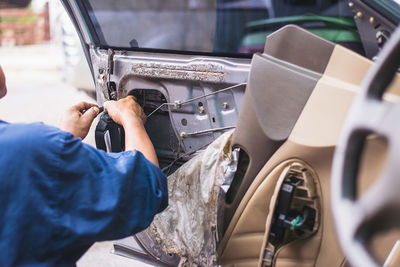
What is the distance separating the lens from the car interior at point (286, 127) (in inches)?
29.5

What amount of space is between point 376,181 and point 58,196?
2.30 feet

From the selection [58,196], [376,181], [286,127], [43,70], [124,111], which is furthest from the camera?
[43,70]

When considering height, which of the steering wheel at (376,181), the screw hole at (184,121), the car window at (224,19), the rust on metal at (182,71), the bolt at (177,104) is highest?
the steering wheel at (376,181)

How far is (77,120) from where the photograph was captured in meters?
1.47

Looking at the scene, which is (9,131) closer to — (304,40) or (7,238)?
(7,238)

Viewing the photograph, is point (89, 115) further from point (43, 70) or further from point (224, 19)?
point (43, 70)

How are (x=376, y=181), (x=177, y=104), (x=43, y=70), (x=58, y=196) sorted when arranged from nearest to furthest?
(x=376, y=181) < (x=58, y=196) < (x=177, y=104) < (x=43, y=70)

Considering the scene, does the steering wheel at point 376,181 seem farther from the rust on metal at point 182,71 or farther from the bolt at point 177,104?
the bolt at point 177,104

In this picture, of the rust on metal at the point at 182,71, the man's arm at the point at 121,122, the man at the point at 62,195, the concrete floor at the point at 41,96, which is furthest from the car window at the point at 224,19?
the man at the point at 62,195

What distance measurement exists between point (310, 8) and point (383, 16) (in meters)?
4.84

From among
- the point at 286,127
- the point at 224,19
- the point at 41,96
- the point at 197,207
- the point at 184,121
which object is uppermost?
the point at 286,127

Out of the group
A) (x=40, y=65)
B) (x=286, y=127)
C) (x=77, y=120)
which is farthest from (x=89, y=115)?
(x=40, y=65)

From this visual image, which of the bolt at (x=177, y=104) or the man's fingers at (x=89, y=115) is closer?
the man's fingers at (x=89, y=115)

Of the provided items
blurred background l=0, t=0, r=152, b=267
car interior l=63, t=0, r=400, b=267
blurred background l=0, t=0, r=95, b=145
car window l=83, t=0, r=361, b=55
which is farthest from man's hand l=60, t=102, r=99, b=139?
car window l=83, t=0, r=361, b=55
